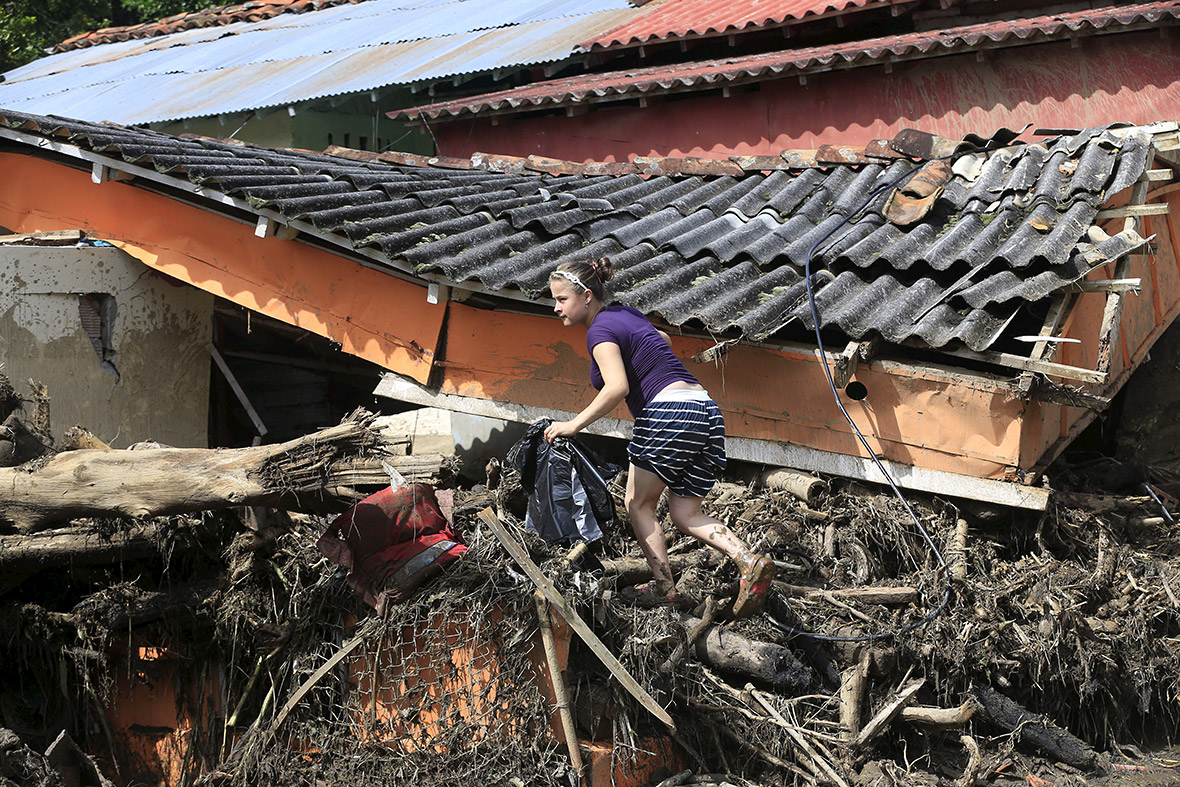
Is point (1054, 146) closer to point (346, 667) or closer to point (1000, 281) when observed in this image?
point (1000, 281)

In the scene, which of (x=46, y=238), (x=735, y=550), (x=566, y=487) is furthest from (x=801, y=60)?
(x=46, y=238)

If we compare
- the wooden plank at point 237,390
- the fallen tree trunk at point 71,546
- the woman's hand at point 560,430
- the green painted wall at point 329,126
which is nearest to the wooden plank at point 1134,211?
the woman's hand at point 560,430

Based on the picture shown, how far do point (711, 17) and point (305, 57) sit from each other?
596 cm

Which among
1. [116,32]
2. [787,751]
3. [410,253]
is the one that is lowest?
[787,751]

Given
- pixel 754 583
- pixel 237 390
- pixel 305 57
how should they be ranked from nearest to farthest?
pixel 754 583 < pixel 237 390 < pixel 305 57

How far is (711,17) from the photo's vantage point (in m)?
11.5

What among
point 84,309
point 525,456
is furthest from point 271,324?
point 525,456

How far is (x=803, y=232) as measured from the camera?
22.3 ft

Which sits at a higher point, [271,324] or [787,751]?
[271,324]

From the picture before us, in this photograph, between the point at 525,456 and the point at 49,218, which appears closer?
the point at 525,456

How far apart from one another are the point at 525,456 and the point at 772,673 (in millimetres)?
1636

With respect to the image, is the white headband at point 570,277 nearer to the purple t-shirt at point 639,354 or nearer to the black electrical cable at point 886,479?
the purple t-shirt at point 639,354

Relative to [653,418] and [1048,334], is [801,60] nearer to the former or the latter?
[1048,334]

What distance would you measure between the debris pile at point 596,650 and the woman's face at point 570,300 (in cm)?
106
